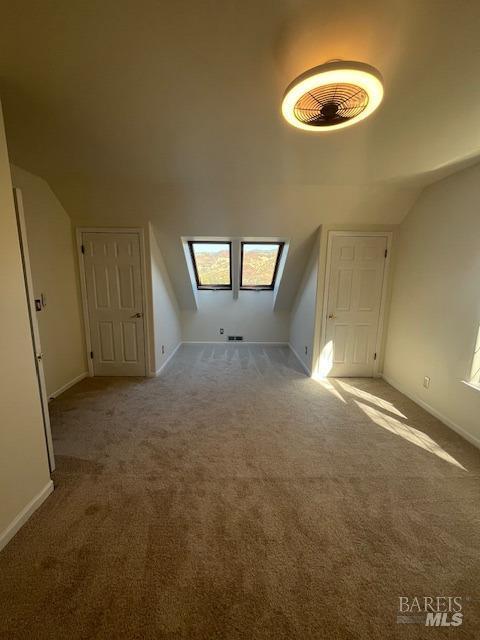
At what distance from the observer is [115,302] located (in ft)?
11.5

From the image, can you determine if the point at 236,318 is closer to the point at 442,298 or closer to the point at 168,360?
the point at 168,360

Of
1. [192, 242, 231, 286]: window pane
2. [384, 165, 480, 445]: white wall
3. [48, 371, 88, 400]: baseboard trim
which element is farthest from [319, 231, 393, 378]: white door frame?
[48, 371, 88, 400]: baseboard trim

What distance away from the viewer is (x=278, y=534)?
1429 mm

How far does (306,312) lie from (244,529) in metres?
3.05

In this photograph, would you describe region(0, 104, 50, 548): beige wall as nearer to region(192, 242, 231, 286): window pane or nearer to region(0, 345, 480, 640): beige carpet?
region(0, 345, 480, 640): beige carpet

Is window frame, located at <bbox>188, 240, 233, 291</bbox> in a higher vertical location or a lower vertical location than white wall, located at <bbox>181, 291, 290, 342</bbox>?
higher

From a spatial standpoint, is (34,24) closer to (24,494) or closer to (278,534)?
(24,494)

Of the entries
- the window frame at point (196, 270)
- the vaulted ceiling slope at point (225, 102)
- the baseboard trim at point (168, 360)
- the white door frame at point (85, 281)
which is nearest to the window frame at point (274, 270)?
the window frame at point (196, 270)

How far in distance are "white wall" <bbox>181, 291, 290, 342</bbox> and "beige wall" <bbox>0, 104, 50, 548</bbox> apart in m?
3.49

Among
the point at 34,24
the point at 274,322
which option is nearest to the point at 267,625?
the point at 34,24

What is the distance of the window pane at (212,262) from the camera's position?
4.22 meters

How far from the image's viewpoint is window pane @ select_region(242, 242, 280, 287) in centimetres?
427

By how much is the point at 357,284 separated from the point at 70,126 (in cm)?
346

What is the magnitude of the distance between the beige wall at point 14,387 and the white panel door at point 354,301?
10.7ft
